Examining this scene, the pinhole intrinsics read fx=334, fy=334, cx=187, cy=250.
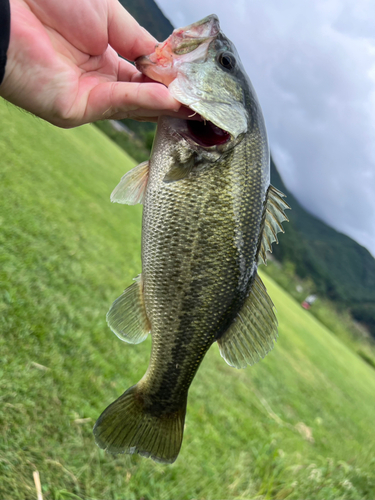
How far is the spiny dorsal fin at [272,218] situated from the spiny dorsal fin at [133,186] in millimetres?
525

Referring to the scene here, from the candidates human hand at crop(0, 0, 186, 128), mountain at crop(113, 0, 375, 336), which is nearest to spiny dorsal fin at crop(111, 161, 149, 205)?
human hand at crop(0, 0, 186, 128)

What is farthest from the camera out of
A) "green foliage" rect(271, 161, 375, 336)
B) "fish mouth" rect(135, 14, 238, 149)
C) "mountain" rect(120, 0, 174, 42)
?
"green foliage" rect(271, 161, 375, 336)

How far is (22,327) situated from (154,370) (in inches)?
50.4

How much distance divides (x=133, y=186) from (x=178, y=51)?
564 mm

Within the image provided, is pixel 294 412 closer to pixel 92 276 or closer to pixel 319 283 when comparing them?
pixel 92 276

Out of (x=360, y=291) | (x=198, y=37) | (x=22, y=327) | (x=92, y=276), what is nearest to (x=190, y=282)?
(x=198, y=37)

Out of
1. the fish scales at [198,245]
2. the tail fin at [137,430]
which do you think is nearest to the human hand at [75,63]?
the fish scales at [198,245]

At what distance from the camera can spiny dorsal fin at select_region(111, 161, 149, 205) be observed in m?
1.42

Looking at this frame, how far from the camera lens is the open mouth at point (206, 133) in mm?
1292

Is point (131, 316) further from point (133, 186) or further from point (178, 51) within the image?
point (178, 51)

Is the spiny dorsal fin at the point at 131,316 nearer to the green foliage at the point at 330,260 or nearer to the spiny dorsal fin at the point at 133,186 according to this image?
the spiny dorsal fin at the point at 133,186

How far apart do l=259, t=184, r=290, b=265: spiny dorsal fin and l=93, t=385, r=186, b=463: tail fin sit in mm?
772

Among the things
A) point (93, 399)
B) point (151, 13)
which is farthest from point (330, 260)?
point (93, 399)

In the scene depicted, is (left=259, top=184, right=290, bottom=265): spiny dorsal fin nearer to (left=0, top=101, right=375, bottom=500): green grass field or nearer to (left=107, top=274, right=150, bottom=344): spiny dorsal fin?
(left=107, top=274, right=150, bottom=344): spiny dorsal fin
